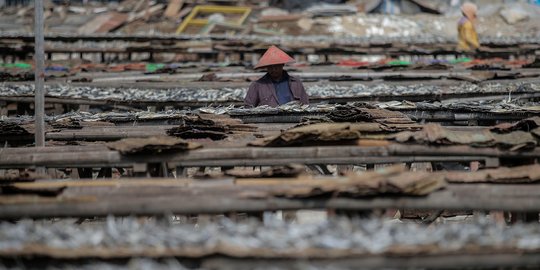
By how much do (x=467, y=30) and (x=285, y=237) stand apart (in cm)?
1675

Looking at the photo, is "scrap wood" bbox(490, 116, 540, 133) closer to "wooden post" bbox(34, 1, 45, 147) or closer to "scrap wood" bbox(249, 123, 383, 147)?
"scrap wood" bbox(249, 123, 383, 147)

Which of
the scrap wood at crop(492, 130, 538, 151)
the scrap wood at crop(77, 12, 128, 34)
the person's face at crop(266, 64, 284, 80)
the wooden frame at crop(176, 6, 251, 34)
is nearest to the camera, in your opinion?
the scrap wood at crop(492, 130, 538, 151)

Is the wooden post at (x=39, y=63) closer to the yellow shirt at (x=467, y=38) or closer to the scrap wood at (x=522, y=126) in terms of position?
the scrap wood at (x=522, y=126)

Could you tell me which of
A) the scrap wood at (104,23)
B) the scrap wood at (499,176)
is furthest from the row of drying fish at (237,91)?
the scrap wood at (104,23)

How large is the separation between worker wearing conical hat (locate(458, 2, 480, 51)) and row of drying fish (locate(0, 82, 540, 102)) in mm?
6637

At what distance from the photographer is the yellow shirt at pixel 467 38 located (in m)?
21.6

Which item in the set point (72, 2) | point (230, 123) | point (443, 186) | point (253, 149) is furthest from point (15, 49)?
point (443, 186)

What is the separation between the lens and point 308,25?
30.4 meters

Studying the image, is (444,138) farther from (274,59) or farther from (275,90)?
(275,90)

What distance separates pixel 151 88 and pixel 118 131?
606 centimetres

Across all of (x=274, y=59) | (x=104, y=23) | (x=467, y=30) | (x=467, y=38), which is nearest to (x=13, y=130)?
(x=274, y=59)

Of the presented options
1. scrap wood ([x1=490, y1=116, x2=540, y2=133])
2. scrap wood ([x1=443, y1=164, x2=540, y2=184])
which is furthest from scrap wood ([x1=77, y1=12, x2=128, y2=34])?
scrap wood ([x1=443, y1=164, x2=540, y2=184])

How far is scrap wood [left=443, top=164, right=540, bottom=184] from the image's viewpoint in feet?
21.7

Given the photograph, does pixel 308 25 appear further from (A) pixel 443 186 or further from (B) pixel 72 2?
(A) pixel 443 186
